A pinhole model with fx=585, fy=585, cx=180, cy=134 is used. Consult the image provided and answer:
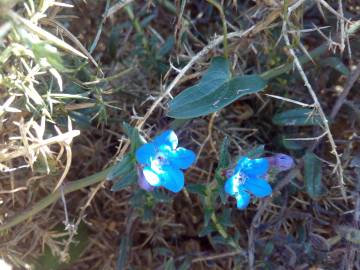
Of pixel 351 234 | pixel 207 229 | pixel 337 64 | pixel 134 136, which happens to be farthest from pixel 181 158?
pixel 337 64

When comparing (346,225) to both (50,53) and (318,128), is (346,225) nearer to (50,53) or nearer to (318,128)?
(318,128)

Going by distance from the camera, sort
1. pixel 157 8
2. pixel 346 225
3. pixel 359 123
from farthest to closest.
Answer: pixel 157 8 → pixel 359 123 → pixel 346 225

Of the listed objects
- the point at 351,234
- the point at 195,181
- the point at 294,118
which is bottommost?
the point at 351,234

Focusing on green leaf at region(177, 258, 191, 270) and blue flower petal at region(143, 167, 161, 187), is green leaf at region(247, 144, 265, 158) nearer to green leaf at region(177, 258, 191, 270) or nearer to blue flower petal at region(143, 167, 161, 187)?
blue flower petal at region(143, 167, 161, 187)

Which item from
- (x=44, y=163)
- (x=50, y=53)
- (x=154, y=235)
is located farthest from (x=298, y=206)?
(x=50, y=53)

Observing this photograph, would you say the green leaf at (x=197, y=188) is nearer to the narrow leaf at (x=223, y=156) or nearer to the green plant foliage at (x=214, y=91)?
the narrow leaf at (x=223, y=156)

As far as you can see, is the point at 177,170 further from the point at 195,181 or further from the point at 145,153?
the point at 195,181

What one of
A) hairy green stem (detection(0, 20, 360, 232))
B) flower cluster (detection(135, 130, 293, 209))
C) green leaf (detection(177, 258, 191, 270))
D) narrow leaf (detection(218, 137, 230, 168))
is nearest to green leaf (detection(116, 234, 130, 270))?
green leaf (detection(177, 258, 191, 270))
